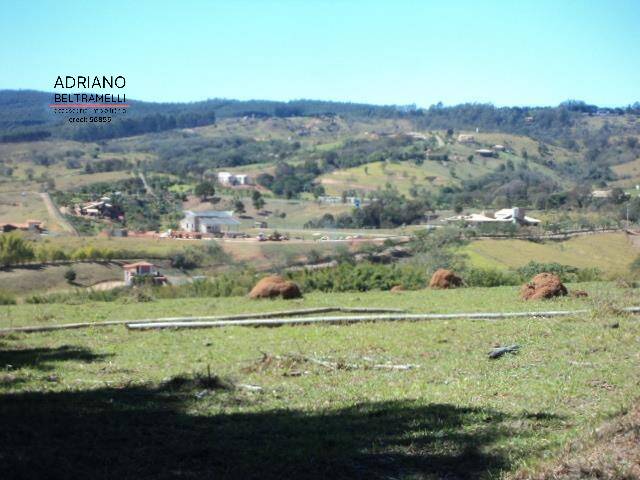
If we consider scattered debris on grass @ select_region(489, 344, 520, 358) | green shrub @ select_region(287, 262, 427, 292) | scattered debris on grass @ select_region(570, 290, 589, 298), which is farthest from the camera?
green shrub @ select_region(287, 262, 427, 292)

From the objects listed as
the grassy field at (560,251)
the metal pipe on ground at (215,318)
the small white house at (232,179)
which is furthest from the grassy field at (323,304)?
the small white house at (232,179)

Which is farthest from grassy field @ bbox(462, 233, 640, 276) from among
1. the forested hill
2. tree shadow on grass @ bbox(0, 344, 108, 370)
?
the forested hill

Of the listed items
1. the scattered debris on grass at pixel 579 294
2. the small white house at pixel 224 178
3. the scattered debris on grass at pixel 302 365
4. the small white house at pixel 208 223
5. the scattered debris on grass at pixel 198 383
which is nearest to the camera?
the scattered debris on grass at pixel 198 383

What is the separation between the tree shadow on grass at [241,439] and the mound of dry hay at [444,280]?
55.2ft

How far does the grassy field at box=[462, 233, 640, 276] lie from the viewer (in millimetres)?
41781

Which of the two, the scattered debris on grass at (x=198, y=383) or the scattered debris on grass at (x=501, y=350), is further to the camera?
the scattered debris on grass at (x=501, y=350)

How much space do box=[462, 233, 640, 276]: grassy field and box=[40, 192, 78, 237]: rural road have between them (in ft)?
86.4

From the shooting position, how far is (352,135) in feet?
506

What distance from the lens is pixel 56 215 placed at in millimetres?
59719

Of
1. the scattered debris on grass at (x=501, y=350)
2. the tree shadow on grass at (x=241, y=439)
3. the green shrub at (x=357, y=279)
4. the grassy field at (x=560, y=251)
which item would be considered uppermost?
the tree shadow on grass at (x=241, y=439)

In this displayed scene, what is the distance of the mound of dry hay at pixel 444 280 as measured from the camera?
25516 millimetres

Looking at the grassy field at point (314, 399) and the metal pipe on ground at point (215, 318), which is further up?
the grassy field at point (314, 399)

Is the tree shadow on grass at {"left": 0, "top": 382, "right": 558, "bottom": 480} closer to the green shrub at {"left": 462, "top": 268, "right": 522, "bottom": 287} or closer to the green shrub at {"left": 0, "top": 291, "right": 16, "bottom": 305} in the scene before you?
the green shrub at {"left": 0, "top": 291, "right": 16, "bottom": 305}

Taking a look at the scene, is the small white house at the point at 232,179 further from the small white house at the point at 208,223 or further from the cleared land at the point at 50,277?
the cleared land at the point at 50,277
